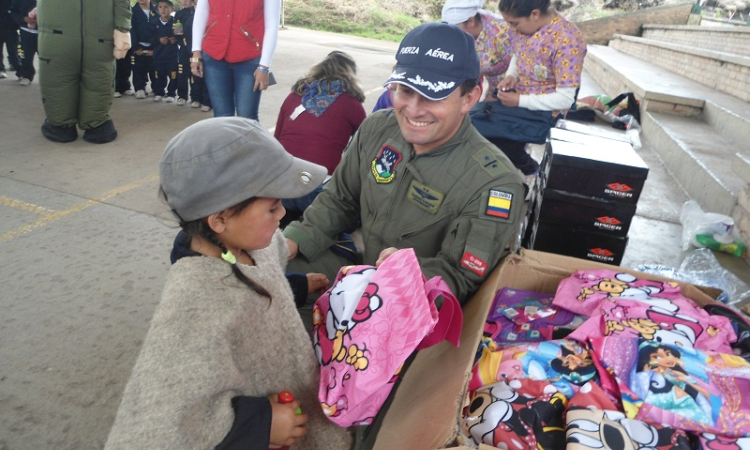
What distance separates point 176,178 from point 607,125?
6187 mm

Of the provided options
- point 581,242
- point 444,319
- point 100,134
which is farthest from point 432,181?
point 100,134

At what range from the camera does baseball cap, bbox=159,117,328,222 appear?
1.27m

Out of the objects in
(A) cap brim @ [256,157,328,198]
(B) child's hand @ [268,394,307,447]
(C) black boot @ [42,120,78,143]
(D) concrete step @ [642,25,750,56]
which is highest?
(D) concrete step @ [642,25,750,56]

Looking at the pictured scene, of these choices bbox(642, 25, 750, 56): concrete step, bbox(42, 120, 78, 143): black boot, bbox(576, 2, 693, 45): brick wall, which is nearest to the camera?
bbox(42, 120, 78, 143): black boot

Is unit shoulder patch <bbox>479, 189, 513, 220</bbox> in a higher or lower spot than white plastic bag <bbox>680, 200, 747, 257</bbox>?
higher

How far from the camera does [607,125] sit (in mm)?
6367

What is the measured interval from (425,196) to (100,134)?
4.35 meters

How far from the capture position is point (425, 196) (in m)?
2.07

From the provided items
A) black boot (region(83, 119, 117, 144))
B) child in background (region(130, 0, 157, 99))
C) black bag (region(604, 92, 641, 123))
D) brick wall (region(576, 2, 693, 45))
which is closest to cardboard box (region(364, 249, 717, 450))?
black boot (region(83, 119, 117, 144))

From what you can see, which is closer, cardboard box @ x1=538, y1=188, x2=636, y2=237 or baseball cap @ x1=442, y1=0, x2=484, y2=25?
cardboard box @ x1=538, y1=188, x2=636, y2=237

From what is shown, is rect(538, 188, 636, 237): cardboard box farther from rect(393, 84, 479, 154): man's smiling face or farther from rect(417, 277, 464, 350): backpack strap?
rect(417, 277, 464, 350): backpack strap

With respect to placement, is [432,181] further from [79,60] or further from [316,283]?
[79,60]

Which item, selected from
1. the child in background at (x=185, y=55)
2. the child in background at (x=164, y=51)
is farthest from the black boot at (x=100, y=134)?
the child in background at (x=164, y=51)

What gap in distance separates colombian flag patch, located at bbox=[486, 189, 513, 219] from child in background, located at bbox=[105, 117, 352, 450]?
2.28 feet
